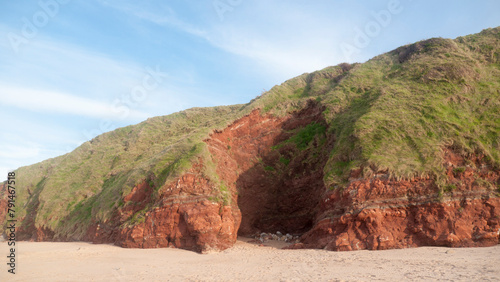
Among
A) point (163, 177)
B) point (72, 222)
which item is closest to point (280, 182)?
point (163, 177)

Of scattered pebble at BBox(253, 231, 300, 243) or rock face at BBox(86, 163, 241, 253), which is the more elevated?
rock face at BBox(86, 163, 241, 253)

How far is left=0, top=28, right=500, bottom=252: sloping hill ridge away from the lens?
1244cm

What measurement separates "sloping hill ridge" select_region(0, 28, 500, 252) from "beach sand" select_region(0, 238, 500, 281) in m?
1.43

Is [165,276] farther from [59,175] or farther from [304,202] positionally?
[59,175]

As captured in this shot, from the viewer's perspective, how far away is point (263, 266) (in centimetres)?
1075

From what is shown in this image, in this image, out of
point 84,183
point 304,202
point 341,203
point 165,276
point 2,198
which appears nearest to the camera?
point 165,276

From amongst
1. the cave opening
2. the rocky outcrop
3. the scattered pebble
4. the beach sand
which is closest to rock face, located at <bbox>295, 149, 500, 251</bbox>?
the rocky outcrop

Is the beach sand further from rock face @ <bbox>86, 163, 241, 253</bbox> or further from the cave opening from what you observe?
the cave opening

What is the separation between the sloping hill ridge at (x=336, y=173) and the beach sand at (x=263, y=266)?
143 centimetres

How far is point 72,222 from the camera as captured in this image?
76.1ft

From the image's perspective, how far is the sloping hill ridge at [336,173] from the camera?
12438 mm

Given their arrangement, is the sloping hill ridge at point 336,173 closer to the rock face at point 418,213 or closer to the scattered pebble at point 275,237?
the rock face at point 418,213

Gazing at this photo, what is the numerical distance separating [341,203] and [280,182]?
7891 mm

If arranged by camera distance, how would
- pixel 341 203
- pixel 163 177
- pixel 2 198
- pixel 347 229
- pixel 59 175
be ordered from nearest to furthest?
pixel 347 229 → pixel 341 203 → pixel 163 177 → pixel 59 175 → pixel 2 198
